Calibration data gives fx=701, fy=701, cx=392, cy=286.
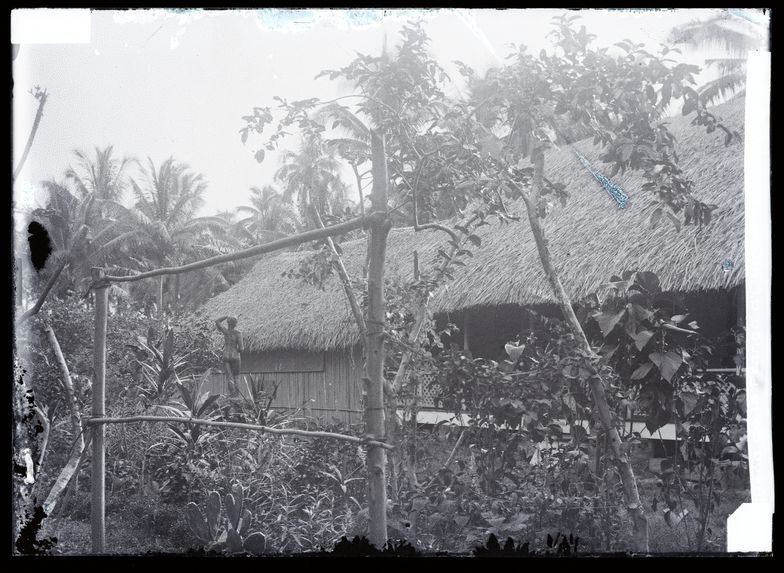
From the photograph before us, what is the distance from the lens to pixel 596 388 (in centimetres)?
314

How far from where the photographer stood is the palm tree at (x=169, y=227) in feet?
11.0

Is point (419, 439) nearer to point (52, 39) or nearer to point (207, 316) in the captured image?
point (207, 316)

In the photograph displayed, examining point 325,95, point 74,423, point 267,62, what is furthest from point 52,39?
point 74,423

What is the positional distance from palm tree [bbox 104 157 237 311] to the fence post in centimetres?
26

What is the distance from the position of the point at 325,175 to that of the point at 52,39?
4.50ft

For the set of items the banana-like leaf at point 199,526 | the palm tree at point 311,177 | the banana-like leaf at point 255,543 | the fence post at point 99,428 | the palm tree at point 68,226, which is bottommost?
the banana-like leaf at point 255,543

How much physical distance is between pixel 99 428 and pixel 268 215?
1.26 meters

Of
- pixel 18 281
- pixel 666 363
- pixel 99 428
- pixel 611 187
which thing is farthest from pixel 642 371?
pixel 18 281

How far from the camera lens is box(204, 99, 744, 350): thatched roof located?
331 centimetres

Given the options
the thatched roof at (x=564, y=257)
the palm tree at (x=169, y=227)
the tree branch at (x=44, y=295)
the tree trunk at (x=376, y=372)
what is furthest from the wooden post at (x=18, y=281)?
the tree trunk at (x=376, y=372)

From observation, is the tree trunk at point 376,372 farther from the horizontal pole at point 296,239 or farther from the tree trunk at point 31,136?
the tree trunk at point 31,136

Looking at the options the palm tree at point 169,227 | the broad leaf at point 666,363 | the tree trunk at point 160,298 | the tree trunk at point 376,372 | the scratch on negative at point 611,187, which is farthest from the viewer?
the scratch on negative at point 611,187

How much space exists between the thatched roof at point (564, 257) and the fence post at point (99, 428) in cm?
55

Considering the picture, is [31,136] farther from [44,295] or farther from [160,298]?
[160,298]
